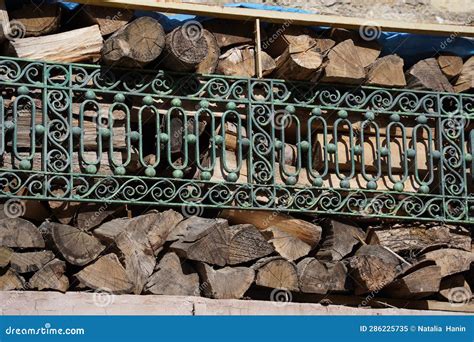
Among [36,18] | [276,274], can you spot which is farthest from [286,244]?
[36,18]

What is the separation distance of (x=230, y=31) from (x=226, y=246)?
1327 millimetres

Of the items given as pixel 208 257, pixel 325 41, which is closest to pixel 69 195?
pixel 208 257

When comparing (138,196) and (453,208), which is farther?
(453,208)

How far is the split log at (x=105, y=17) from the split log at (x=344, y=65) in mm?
1202

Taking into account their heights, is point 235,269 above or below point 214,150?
below

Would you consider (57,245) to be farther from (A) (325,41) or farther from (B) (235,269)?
(A) (325,41)

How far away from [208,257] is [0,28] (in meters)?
1.66

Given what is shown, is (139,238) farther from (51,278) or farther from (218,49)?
(218,49)

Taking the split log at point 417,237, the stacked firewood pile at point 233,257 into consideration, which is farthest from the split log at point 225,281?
the split log at point 417,237

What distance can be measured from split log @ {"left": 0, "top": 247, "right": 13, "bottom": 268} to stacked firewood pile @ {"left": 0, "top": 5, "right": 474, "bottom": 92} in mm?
1123

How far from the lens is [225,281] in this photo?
8.11m

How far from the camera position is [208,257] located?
26.6 feet

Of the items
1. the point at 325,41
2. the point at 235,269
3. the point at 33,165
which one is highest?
the point at 325,41

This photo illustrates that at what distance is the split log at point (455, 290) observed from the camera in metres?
8.61
